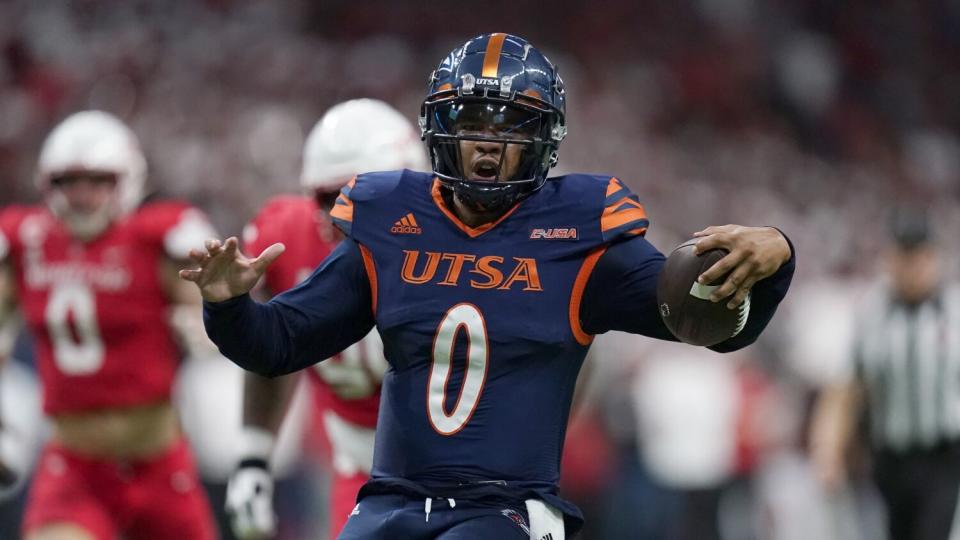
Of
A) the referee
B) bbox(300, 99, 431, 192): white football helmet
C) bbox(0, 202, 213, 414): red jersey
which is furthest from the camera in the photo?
the referee

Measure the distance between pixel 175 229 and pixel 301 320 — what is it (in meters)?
2.47

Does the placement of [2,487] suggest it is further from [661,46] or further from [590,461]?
[661,46]

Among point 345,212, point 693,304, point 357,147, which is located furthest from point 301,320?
point 357,147

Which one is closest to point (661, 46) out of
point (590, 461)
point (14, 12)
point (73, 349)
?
point (14, 12)

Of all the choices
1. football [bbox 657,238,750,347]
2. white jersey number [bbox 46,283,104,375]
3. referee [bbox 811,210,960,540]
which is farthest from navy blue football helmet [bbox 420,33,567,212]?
referee [bbox 811,210,960,540]

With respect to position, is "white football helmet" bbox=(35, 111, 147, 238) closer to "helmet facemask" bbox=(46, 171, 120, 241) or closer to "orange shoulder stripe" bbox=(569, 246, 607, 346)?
"helmet facemask" bbox=(46, 171, 120, 241)

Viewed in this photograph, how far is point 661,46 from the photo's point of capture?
63.2 feet

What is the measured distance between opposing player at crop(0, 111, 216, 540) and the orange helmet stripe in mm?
2415

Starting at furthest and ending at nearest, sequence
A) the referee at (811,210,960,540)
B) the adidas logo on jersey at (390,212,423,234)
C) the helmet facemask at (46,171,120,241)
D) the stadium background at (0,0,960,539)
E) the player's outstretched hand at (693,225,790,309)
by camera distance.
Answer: the stadium background at (0,0,960,539) → the referee at (811,210,960,540) → the helmet facemask at (46,171,120,241) → the adidas logo on jersey at (390,212,423,234) → the player's outstretched hand at (693,225,790,309)

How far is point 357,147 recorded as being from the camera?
5086 millimetres

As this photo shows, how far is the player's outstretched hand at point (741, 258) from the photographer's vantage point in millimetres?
3201

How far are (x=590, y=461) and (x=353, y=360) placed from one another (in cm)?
516

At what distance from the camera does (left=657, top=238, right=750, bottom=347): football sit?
327cm

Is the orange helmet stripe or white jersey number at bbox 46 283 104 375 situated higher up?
the orange helmet stripe
